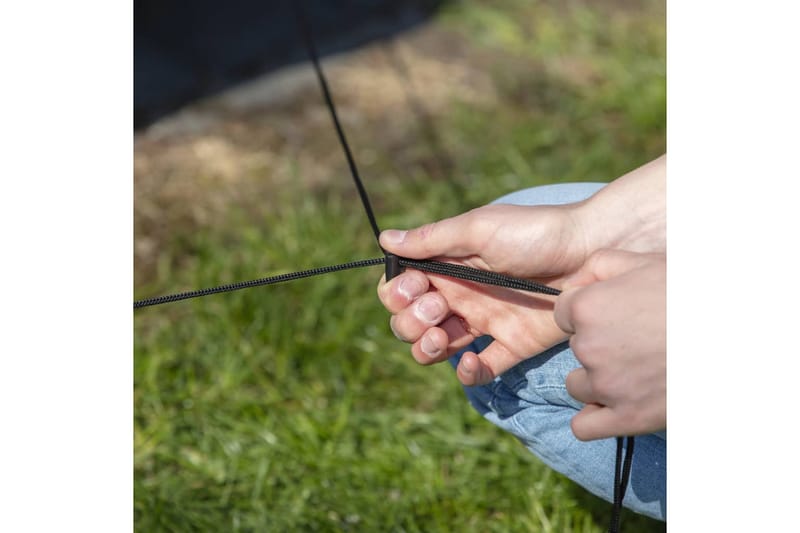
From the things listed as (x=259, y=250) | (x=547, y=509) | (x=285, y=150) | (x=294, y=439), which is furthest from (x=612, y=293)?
(x=285, y=150)

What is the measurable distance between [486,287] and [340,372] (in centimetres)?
77

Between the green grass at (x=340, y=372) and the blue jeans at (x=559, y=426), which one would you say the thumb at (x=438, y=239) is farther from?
the green grass at (x=340, y=372)

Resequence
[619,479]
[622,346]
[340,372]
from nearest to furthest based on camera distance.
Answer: [622,346] < [619,479] < [340,372]

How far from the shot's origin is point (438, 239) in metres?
0.93

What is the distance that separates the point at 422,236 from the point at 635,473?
372 millimetres

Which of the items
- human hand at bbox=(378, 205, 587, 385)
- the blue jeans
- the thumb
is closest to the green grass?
the blue jeans

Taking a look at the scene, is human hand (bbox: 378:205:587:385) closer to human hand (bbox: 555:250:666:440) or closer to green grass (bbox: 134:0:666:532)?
human hand (bbox: 555:250:666:440)

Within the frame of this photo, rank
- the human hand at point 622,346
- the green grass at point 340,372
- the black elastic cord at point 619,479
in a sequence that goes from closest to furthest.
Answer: the human hand at point 622,346, the black elastic cord at point 619,479, the green grass at point 340,372

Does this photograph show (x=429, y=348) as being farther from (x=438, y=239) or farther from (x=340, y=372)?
(x=340, y=372)

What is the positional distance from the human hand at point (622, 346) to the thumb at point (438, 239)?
0.51 ft

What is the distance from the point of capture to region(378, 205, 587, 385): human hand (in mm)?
930

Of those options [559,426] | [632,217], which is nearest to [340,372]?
[559,426]

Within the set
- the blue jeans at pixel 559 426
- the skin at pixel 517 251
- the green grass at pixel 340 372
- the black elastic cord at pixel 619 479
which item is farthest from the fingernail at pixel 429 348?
the green grass at pixel 340 372

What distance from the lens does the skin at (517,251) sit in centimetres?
93
